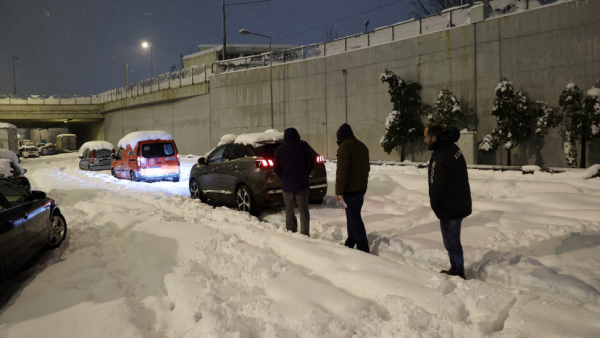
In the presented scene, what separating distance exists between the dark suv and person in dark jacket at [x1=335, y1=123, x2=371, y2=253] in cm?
277

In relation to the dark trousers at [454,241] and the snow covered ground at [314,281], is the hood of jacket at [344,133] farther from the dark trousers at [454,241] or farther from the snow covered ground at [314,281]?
the dark trousers at [454,241]

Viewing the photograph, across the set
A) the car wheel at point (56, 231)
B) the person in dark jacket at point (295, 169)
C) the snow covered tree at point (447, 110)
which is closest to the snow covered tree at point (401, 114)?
the snow covered tree at point (447, 110)

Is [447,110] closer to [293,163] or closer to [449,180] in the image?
[293,163]

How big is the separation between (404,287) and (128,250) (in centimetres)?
435

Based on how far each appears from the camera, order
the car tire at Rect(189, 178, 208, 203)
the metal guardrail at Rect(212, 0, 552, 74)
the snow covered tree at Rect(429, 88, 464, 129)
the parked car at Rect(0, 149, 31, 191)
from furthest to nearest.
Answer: the snow covered tree at Rect(429, 88, 464, 129), the metal guardrail at Rect(212, 0, 552, 74), the parked car at Rect(0, 149, 31, 191), the car tire at Rect(189, 178, 208, 203)

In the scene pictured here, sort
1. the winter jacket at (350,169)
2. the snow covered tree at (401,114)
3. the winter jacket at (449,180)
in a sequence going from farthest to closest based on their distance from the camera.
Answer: the snow covered tree at (401,114) < the winter jacket at (350,169) < the winter jacket at (449,180)

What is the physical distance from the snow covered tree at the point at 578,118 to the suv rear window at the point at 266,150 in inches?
470

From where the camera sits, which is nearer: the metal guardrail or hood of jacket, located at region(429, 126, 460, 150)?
hood of jacket, located at region(429, 126, 460, 150)

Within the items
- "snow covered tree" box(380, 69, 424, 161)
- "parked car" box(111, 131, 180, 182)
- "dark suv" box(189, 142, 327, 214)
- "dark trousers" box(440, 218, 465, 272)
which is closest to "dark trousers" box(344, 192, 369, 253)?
"dark trousers" box(440, 218, 465, 272)

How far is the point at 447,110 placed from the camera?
18.2 meters

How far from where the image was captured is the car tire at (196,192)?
11.0 metres

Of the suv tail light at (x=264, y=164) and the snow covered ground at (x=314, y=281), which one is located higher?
the suv tail light at (x=264, y=164)

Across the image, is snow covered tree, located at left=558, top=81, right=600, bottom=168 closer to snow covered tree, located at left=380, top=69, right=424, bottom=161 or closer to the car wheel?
snow covered tree, located at left=380, top=69, right=424, bottom=161

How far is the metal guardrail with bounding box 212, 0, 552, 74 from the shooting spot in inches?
707
